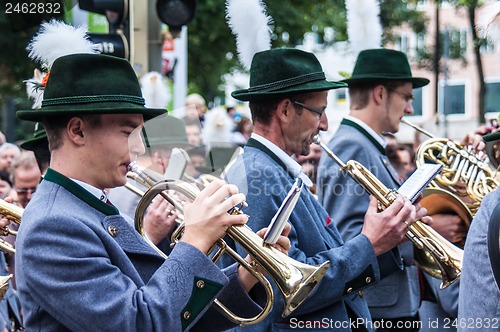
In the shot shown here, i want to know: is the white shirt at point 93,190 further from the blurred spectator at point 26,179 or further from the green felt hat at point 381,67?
the blurred spectator at point 26,179

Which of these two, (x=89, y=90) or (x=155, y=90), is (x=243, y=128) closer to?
(x=155, y=90)

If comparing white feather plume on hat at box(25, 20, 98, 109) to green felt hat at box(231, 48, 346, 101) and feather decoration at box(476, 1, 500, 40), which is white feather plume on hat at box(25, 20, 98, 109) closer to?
green felt hat at box(231, 48, 346, 101)

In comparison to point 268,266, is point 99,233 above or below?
above

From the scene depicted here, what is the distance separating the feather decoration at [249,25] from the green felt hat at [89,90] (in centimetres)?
140

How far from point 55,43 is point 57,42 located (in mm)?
13

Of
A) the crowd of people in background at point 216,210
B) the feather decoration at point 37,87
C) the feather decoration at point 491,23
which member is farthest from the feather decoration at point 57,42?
the feather decoration at point 491,23

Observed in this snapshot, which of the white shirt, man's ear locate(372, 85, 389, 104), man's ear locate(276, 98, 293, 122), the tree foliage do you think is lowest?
the white shirt

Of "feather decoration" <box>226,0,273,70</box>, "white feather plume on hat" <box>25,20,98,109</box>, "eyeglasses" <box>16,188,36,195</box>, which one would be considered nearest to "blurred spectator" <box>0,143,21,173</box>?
"eyeglasses" <box>16,188,36,195</box>

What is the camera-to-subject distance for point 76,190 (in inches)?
116

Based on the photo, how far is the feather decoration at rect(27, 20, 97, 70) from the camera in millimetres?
3520

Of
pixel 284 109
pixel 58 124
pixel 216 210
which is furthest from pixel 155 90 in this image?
pixel 216 210

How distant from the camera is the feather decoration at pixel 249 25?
438 centimetres

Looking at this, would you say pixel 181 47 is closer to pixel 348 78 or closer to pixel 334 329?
pixel 348 78

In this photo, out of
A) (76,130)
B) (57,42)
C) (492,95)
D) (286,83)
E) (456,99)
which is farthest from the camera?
(456,99)
